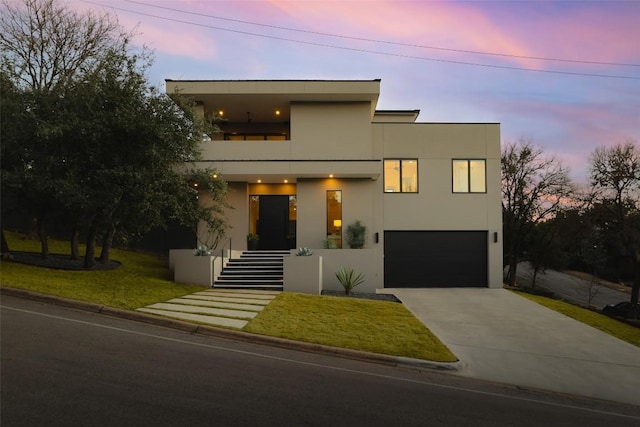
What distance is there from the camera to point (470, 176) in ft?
65.0

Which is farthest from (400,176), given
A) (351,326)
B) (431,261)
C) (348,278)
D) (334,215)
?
(351,326)

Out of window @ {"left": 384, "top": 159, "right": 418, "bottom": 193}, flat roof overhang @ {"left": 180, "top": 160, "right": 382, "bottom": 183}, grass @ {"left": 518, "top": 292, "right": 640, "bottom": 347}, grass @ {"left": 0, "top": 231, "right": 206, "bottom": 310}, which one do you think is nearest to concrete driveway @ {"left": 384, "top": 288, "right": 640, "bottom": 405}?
grass @ {"left": 518, "top": 292, "right": 640, "bottom": 347}

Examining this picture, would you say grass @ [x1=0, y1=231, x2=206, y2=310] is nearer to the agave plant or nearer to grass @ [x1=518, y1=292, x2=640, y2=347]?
the agave plant

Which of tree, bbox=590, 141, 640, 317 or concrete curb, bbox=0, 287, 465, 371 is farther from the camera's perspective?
tree, bbox=590, 141, 640, 317

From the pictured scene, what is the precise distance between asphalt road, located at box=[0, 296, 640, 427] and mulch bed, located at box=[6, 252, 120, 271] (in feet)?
22.9

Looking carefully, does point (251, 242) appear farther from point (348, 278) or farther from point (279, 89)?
point (279, 89)

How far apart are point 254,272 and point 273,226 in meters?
4.04

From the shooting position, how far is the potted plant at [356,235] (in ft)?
60.7

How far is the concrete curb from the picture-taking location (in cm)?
805

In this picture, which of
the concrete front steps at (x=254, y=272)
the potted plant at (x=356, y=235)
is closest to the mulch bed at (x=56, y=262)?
the concrete front steps at (x=254, y=272)

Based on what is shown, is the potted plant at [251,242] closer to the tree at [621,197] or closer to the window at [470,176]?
the window at [470,176]

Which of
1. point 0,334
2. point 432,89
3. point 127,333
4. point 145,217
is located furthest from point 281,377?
point 432,89

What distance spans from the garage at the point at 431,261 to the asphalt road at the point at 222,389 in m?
11.8

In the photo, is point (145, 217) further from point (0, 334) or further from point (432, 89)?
point (432, 89)
